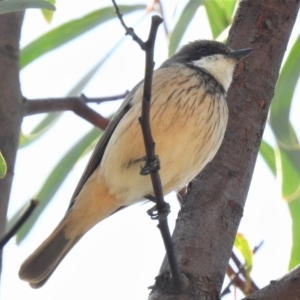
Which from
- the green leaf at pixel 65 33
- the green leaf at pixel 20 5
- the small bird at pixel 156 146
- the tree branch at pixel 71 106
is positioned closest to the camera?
the green leaf at pixel 20 5

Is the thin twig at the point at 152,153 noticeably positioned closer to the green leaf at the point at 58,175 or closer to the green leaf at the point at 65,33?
the green leaf at the point at 58,175

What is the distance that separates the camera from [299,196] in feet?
12.1

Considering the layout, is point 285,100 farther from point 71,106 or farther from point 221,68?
point 71,106

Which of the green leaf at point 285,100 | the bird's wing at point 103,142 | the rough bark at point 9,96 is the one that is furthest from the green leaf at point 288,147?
the rough bark at point 9,96

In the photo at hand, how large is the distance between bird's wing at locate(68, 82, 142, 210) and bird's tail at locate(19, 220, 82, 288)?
0.24 meters

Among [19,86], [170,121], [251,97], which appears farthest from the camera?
[251,97]

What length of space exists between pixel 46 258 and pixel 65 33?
1.21 metres

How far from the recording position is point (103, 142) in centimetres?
350

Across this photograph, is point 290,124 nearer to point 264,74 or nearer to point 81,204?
point 264,74

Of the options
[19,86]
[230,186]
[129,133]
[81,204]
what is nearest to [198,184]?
[230,186]

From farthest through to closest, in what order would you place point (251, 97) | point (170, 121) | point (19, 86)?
point (251, 97), point (170, 121), point (19, 86)

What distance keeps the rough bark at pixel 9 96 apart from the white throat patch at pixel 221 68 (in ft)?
3.48

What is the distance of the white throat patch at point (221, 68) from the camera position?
12.1 feet

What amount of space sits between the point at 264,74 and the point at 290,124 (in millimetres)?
280
